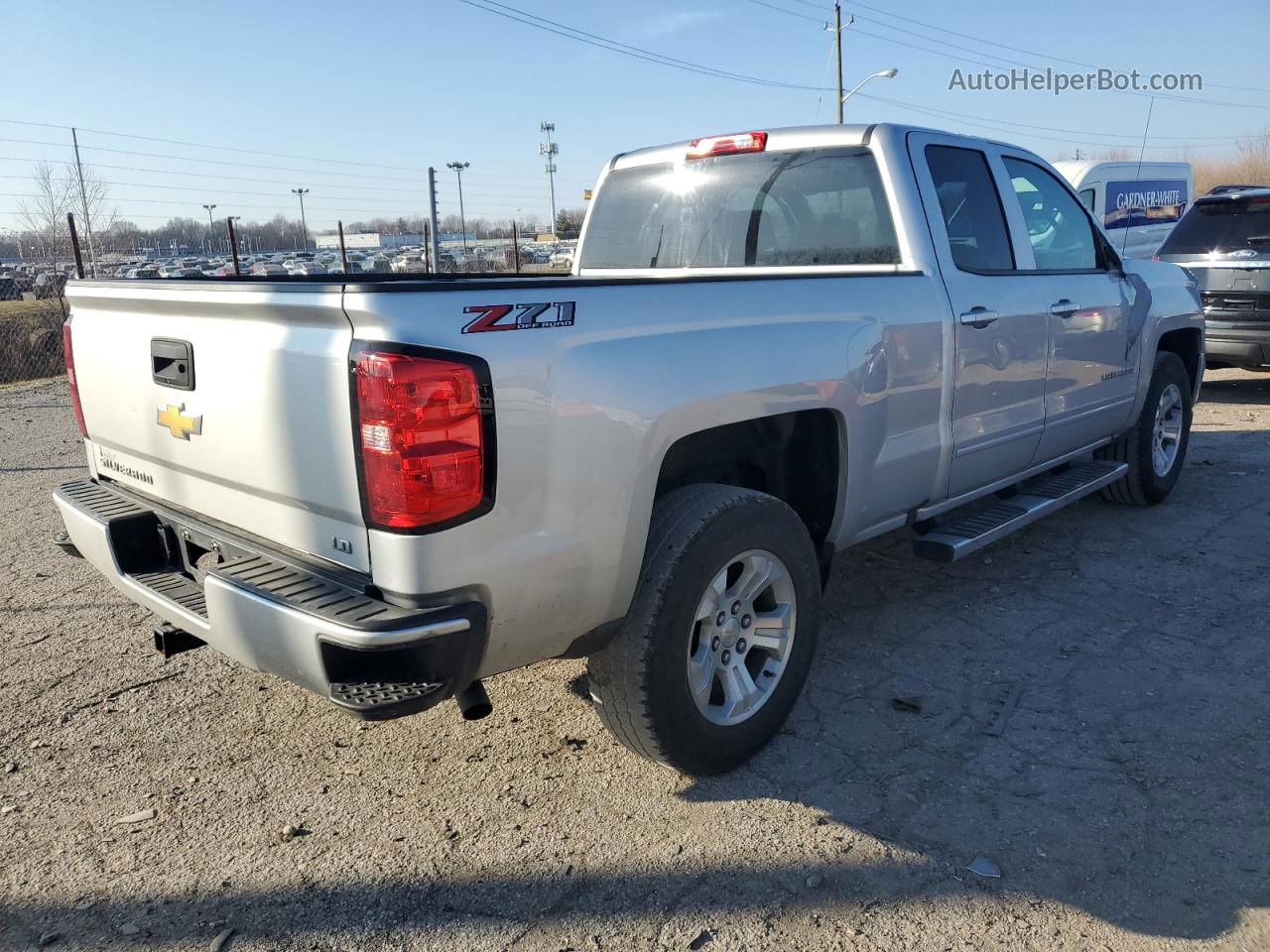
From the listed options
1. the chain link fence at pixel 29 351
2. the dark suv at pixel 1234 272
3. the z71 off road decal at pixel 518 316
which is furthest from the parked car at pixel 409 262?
the z71 off road decal at pixel 518 316

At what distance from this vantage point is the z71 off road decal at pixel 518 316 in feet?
7.46

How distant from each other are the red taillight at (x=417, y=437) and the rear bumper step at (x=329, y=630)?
0.76 feet

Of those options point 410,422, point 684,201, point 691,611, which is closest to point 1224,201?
point 684,201

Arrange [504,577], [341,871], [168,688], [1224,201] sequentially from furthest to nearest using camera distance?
[1224,201], [168,688], [341,871], [504,577]

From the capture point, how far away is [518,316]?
2.33 metres

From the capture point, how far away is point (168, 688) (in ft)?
11.9

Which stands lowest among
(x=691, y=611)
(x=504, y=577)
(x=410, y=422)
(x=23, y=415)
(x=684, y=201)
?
(x=23, y=415)

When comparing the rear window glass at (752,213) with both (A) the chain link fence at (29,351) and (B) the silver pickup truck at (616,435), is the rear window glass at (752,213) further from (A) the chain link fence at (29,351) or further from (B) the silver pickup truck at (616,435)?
(A) the chain link fence at (29,351)

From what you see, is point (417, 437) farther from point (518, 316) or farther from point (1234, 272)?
point (1234, 272)

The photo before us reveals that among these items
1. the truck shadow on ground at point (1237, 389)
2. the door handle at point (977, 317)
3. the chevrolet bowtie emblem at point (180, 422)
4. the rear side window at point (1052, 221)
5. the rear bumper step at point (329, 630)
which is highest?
the rear side window at point (1052, 221)

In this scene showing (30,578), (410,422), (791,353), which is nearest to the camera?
(410,422)

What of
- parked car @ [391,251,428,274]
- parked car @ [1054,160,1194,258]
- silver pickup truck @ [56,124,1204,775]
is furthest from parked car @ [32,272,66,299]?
parked car @ [1054,160,1194,258]

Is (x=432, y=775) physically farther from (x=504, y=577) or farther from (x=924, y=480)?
(x=924, y=480)

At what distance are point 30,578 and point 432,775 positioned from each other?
2975 millimetres
